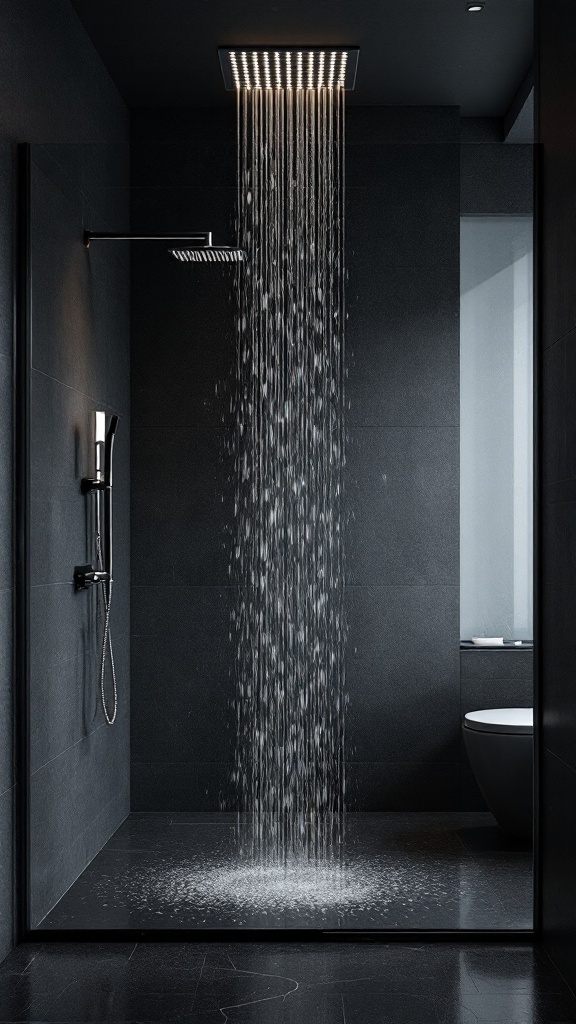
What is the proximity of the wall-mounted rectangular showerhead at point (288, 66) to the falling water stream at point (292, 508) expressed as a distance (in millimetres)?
425

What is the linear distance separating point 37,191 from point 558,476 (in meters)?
1.68

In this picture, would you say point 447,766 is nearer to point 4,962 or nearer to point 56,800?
point 56,800

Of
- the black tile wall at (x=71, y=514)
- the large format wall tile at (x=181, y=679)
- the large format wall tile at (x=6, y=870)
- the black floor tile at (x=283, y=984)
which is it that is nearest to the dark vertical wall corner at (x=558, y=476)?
the black floor tile at (x=283, y=984)

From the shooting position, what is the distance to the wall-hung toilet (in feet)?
11.4

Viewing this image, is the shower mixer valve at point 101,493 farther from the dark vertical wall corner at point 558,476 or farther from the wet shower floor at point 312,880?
the dark vertical wall corner at point 558,476

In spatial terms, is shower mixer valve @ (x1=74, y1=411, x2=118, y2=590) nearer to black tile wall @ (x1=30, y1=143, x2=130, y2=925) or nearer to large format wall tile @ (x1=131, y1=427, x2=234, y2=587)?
black tile wall @ (x1=30, y1=143, x2=130, y2=925)

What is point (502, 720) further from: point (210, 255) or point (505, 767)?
point (210, 255)

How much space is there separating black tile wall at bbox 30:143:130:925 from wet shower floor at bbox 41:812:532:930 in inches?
5.2

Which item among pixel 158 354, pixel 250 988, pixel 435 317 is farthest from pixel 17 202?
pixel 250 988

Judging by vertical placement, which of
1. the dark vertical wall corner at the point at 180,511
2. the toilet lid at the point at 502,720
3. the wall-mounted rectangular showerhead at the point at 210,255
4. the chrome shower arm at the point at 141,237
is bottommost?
the toilet lid at the point at 502,720

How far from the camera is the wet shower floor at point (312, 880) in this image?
117 inches

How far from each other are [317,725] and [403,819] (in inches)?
18.0

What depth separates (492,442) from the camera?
3723mm

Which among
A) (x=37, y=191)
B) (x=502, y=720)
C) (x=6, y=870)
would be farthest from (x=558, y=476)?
(x=6, y=870)
